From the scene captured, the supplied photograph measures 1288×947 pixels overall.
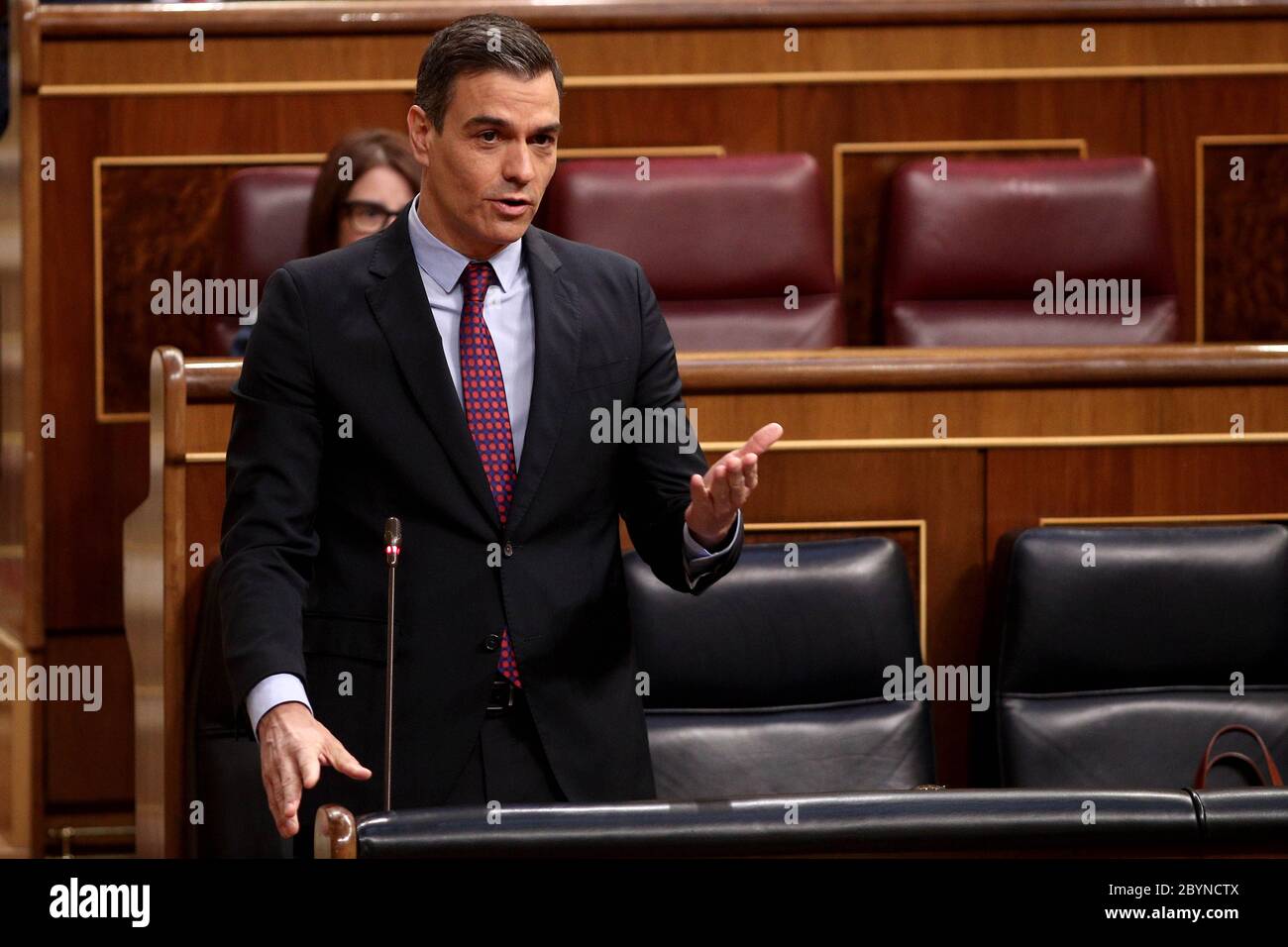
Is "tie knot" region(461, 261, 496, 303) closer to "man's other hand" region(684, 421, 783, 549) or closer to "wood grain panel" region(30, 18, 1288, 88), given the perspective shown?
"man's other hand" region(684, 421, 783, 549)

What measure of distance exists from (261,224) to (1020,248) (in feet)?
1.62

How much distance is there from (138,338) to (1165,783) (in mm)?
690

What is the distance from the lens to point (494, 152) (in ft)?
1.86

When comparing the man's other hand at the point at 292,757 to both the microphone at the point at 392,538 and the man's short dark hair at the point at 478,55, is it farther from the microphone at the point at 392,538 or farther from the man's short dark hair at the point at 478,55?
the man's short dark hair at the point at 478,55

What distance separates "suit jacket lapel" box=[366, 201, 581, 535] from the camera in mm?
570

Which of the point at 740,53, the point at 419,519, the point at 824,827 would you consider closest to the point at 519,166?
the point at 419,519

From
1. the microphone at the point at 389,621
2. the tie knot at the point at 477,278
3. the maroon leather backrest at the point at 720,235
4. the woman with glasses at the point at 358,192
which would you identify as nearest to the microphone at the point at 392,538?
the microphone at the point at 389,621

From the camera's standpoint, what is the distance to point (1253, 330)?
1.20 meters

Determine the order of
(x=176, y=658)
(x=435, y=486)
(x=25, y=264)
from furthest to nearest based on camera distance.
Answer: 1. (x=25, y=264)
2. (x=176, y=658)
3. (x=435, y=486)

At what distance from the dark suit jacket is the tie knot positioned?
0.02 m

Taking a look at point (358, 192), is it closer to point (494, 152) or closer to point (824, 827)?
point (494, 152)

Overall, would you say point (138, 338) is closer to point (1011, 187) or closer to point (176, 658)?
point (176, 658)
